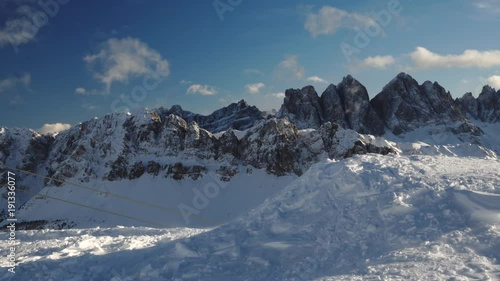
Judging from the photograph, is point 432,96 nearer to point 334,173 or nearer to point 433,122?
point 433,122

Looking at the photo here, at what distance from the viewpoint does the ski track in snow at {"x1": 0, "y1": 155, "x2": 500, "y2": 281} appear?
1063 centimetres

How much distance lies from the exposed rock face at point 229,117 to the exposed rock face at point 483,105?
195ft

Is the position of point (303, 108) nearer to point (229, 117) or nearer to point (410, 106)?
point (410, 106)

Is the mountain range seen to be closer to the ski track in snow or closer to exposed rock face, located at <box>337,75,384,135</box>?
exposed rock face, located at <box>337,75,384,135</box>

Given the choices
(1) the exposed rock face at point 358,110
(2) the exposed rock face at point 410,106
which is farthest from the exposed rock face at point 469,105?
(1) the exposed rock face at point 358,110

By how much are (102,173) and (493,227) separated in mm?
48756

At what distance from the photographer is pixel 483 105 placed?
10531cm

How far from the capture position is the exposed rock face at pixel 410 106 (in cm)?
7994

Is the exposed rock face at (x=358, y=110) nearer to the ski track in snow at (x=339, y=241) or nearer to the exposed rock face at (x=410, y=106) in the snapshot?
the exposed rock face at (x=410, y=106)

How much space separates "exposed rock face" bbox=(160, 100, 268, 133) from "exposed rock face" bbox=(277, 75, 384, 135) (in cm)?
2140

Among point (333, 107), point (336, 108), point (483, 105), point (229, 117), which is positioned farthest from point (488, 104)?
point (229, 117)

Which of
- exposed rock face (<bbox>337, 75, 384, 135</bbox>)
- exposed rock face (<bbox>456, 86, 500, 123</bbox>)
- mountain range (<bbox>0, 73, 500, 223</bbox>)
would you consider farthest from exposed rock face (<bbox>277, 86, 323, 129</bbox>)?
exposed rock face (<bbox>456, 86, 500, 123</bbox>)

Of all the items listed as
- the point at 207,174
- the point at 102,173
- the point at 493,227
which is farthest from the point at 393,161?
the point at 102,173

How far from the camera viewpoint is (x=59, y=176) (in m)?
51.5
